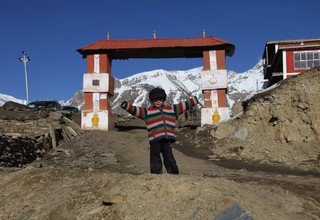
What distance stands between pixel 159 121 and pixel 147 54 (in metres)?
15.1

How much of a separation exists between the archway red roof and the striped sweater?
1383 centimetres

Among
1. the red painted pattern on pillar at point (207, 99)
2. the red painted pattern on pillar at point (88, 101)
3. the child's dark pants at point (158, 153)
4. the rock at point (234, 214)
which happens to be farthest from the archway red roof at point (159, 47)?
the rock at point (234, 214)

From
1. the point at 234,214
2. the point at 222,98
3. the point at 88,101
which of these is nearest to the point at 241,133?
the point at 222,98

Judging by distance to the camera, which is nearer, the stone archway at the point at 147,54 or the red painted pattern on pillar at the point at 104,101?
the stone archway at the point at 147,54

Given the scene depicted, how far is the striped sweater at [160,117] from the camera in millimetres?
7871

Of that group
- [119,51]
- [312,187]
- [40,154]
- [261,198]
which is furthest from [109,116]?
[261,198]

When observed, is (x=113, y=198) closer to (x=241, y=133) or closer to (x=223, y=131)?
(x=241, y=133)

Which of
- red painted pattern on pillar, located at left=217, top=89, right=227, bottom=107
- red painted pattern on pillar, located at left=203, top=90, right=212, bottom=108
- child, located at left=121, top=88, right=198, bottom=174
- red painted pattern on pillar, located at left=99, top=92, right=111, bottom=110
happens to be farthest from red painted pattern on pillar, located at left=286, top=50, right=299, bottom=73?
child, located at left=121, top=88, right=198, bottom=174

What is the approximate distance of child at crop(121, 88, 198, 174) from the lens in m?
7.88

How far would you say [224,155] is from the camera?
1638cm

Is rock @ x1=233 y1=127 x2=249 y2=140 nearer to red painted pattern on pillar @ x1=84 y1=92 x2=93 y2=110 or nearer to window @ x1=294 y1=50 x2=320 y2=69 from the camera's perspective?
Answer: red painted pattern on pillar @ x1=84 y1=92 x2=93 y2=110

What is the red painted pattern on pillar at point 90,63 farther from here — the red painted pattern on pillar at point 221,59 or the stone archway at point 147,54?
the red painted pattern on pillar at point 221,59

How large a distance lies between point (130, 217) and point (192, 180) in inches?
47.8

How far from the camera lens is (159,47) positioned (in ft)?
71.5
